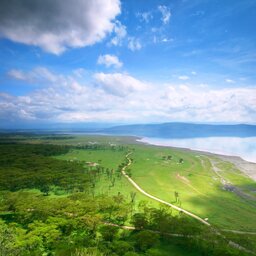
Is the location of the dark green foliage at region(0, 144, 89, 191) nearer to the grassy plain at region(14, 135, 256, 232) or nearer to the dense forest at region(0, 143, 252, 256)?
the grassy plain at region(14, 135, 256, 232)

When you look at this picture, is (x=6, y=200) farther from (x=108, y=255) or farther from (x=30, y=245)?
(x=108, y=255)

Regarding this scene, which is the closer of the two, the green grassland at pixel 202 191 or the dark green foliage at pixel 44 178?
the green grassland at pixel 202 191

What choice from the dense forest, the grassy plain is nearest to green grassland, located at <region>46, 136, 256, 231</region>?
the grassy plain

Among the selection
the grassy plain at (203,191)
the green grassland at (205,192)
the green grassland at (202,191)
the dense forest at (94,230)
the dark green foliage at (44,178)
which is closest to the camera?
the dense forest at (94,230)

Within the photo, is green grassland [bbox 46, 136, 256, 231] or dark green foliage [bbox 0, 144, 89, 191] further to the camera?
dark green foliage [bbox 0, 144, 89, 191]

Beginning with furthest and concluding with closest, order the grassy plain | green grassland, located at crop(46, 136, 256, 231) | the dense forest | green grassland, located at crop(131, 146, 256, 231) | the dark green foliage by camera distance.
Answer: the dark green foliage → the grassy plain → green grassland, located at crop(46, 136, 256, 231) → green grassland, located at crop(131, 146, 256, 231) → the dense forest

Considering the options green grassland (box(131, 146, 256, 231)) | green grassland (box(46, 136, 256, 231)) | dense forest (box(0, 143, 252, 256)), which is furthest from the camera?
green grassland (box(46, 136, 256, 231))

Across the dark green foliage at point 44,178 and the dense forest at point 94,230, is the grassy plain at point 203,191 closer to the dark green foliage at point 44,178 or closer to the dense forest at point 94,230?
the dark green foliage at point 44,178

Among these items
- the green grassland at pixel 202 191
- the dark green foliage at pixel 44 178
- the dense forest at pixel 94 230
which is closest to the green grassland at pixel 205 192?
the green grassland at pixel 202 191

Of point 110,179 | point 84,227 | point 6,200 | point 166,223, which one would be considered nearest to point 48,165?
point 110,179

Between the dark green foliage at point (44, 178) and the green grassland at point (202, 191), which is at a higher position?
the dark green foliage at point (44, 178)

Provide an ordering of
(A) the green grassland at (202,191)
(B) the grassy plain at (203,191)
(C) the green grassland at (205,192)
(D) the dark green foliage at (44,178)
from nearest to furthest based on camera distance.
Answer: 1. (C) the green grassland at (205,192)
2. (A) the green grassland at (202,191)
3. (B) the grassy plain at (203,191)
4. (D) the dark green foliage at (44,178)
